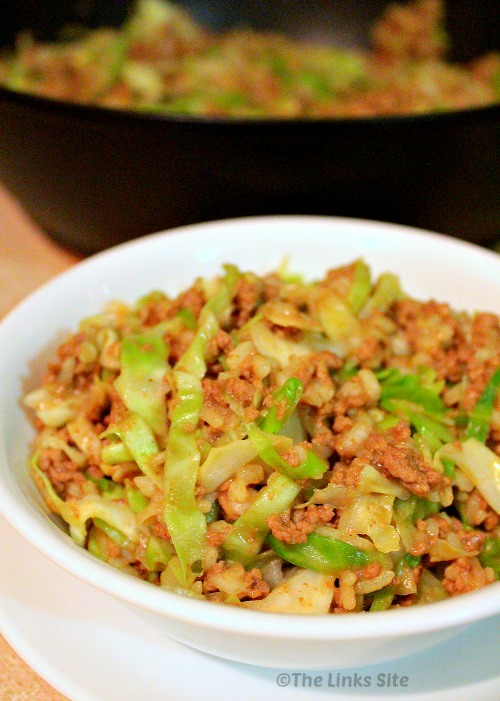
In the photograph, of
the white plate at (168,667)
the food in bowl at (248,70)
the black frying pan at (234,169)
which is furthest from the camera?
the food in bowl at (248,70)

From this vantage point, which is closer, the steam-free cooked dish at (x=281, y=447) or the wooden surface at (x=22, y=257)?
the steam-free cooked dish at (x=281, y=447)

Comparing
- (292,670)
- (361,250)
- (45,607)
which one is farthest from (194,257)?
(292,670)

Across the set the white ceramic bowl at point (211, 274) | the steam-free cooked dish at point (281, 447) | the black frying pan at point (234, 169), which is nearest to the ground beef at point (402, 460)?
the steam-free cooked dish at point (281, 447)

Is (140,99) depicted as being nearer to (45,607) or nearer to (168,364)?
(168,364)

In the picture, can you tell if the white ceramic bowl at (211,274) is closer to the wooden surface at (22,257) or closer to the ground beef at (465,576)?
the ground beef at (465,576)

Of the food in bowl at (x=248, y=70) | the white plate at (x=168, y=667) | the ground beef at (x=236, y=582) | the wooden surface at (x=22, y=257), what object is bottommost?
the wooden surface at (x=22, y=257)

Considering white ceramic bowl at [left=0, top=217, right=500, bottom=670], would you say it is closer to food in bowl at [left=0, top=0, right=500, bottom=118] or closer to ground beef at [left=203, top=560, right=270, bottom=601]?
ground beef at [left=203, top=560, right=270, bottom=601]
